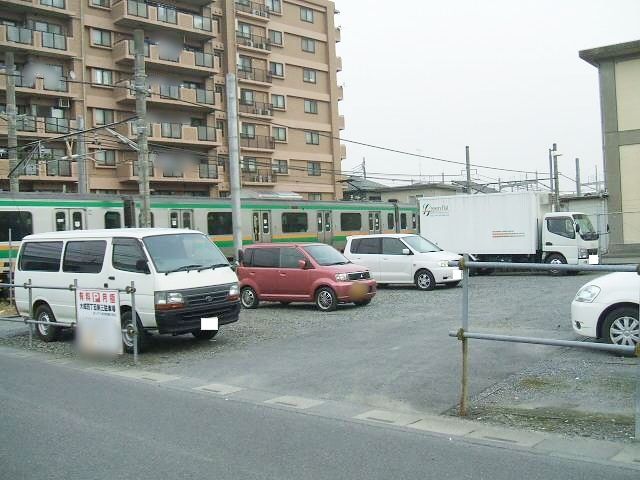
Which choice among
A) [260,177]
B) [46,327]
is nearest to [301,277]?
[46,327]

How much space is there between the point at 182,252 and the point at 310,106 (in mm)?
42955

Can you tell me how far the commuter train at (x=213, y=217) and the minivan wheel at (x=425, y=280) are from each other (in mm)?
11280

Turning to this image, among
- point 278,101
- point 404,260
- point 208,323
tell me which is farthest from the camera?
point 278,101

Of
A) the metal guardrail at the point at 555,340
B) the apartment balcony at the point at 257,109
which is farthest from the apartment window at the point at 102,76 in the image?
the metal guardrail at the point at 555,340

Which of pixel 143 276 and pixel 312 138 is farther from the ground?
pixel 312 138

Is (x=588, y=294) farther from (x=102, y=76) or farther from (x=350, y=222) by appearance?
(x=102, y=76)

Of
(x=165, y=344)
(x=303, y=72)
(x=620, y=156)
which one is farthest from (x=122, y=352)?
(x=303, y=72)

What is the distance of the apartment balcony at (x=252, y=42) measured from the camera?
158 feet

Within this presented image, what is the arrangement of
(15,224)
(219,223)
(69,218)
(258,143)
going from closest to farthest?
(15,224)
(69,218)
(219,223)
(258,143)

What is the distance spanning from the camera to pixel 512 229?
23.2 m

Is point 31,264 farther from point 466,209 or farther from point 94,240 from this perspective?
point 466,209

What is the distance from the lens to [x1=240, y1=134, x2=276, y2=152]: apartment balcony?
155ft

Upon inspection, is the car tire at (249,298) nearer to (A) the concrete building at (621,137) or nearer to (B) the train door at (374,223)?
(A) the concrete building at (621,137)

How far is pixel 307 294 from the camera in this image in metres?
15.7
